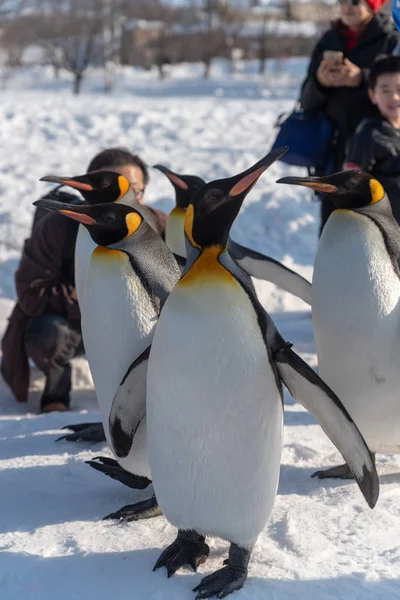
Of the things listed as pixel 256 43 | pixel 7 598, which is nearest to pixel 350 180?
pixel 7 598

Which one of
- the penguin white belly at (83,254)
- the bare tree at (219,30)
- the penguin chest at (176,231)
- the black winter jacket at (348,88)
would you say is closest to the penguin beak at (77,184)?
the penguin white belly at (83,254)

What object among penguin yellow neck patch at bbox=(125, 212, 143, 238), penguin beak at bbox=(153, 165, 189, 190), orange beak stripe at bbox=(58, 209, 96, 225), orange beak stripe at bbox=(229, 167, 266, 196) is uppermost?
orange beak stripe at bbox=(229, 167, 266, 196)

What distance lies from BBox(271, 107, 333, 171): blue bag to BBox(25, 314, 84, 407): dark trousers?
1140 millimetres

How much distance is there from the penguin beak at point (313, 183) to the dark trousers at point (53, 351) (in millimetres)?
1403

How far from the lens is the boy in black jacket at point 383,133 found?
2678mm

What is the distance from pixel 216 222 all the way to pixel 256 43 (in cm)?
2542

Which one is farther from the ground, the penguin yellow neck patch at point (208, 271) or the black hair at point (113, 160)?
the black hair at point (113, 160)

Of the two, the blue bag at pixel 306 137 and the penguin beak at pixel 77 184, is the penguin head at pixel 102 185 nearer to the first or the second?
the penguin beak at pixel 77 184

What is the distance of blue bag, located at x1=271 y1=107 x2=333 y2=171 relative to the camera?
10.9 feet

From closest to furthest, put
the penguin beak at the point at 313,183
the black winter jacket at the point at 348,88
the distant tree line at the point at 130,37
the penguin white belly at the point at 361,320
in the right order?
the penguin beak at the point at 313,183
the penguin white belly at the point at 361,320
the black winter jacket at the point at 348,88
the distant tree line at the point at 130,37

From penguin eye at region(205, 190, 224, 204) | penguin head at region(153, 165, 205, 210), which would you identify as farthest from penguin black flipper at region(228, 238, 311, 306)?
penguin eye at region(205, 190, 224, 204)

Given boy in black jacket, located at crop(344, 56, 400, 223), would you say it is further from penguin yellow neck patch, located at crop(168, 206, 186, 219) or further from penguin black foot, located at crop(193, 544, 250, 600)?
penguin black foot, located at crop(193, 544, 250, 600)

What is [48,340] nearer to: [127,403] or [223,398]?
[127,403]

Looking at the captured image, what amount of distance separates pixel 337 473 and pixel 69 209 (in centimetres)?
101
